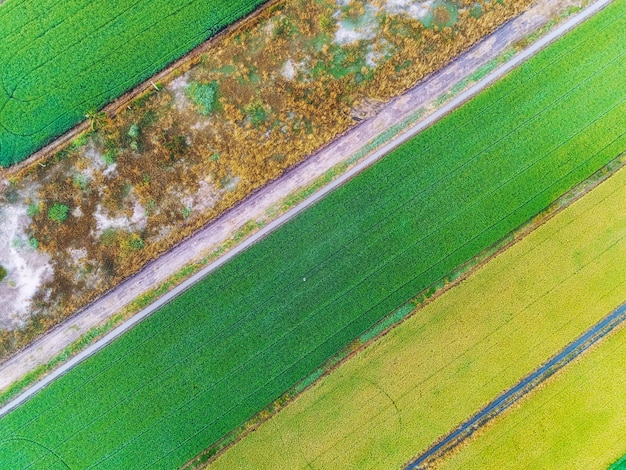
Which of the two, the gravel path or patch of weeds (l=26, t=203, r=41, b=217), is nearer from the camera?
patch of weeds (l=26, t=203, r=41, b=217)

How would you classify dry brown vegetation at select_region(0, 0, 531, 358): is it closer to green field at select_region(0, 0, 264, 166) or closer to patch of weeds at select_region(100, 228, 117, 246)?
patch of weeds at select_region(100, 228, 117, 246)

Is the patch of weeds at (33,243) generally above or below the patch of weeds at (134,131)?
below

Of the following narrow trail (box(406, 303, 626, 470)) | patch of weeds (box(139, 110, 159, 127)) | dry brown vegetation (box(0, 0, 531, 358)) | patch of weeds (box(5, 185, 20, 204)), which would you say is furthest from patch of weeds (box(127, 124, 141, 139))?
narrow trail (box(406, 303, 626, 470))

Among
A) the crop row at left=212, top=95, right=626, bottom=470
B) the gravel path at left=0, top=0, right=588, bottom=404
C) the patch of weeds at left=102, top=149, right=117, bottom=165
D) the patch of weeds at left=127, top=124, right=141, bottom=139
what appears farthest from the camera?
the gravel path at left=0, top=0, right=588, bottom=404

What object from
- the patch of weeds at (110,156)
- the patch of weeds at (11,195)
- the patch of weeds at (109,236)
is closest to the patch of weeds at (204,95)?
the patch of weeds at (110,156)

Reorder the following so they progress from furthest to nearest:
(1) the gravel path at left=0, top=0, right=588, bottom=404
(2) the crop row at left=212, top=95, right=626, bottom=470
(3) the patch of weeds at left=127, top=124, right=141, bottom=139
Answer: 1. (1) the gravel path at left=0, top=0, right=588, bottom=404
2. (2) the crop row at left=212, top=95, right=626, bottom=470
3. (3) the patch of weeds at left=127, top=124, right=141, bottom=139

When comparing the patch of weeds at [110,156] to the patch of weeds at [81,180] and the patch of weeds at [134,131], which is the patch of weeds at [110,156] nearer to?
the patch of weeds at [134,131]
